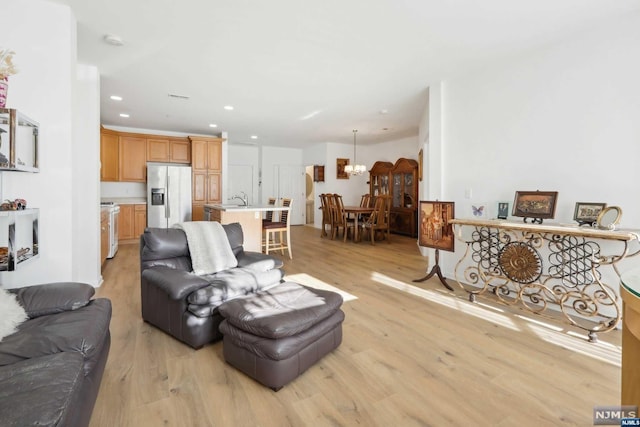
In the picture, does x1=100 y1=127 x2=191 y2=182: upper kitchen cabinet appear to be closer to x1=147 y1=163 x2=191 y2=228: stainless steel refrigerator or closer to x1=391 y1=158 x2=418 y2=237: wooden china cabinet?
x1=147 y1=163 x2=191 y2=228: stainless steel refrigerator

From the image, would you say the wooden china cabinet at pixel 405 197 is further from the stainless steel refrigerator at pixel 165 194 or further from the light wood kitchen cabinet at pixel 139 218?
the light wood kitchen cabinet at pixel 139 218

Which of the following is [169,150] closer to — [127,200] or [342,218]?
[127,200]

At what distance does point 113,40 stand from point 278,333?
10.6 ft

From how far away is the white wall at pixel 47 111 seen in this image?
7.69ft

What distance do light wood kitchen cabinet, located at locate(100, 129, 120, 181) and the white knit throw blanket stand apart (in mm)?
4480

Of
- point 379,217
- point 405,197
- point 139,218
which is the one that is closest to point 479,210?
point 379,217

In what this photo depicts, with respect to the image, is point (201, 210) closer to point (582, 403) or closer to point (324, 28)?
point (324, 28)

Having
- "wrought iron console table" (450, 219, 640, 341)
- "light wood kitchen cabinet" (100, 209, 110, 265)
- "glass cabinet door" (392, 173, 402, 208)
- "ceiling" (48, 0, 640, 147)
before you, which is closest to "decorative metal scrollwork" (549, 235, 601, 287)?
"wrought iron console table" (450, 219, 640, 341)

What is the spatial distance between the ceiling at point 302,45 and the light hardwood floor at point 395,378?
2.63m

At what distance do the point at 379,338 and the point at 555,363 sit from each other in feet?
3.85

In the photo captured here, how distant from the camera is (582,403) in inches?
65.5

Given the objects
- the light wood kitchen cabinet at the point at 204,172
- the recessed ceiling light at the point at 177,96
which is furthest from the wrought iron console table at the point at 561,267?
the light wood kitchen cabinet at the point at 204,172

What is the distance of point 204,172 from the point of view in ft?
23.0

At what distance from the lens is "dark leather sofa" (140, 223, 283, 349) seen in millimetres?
2184
